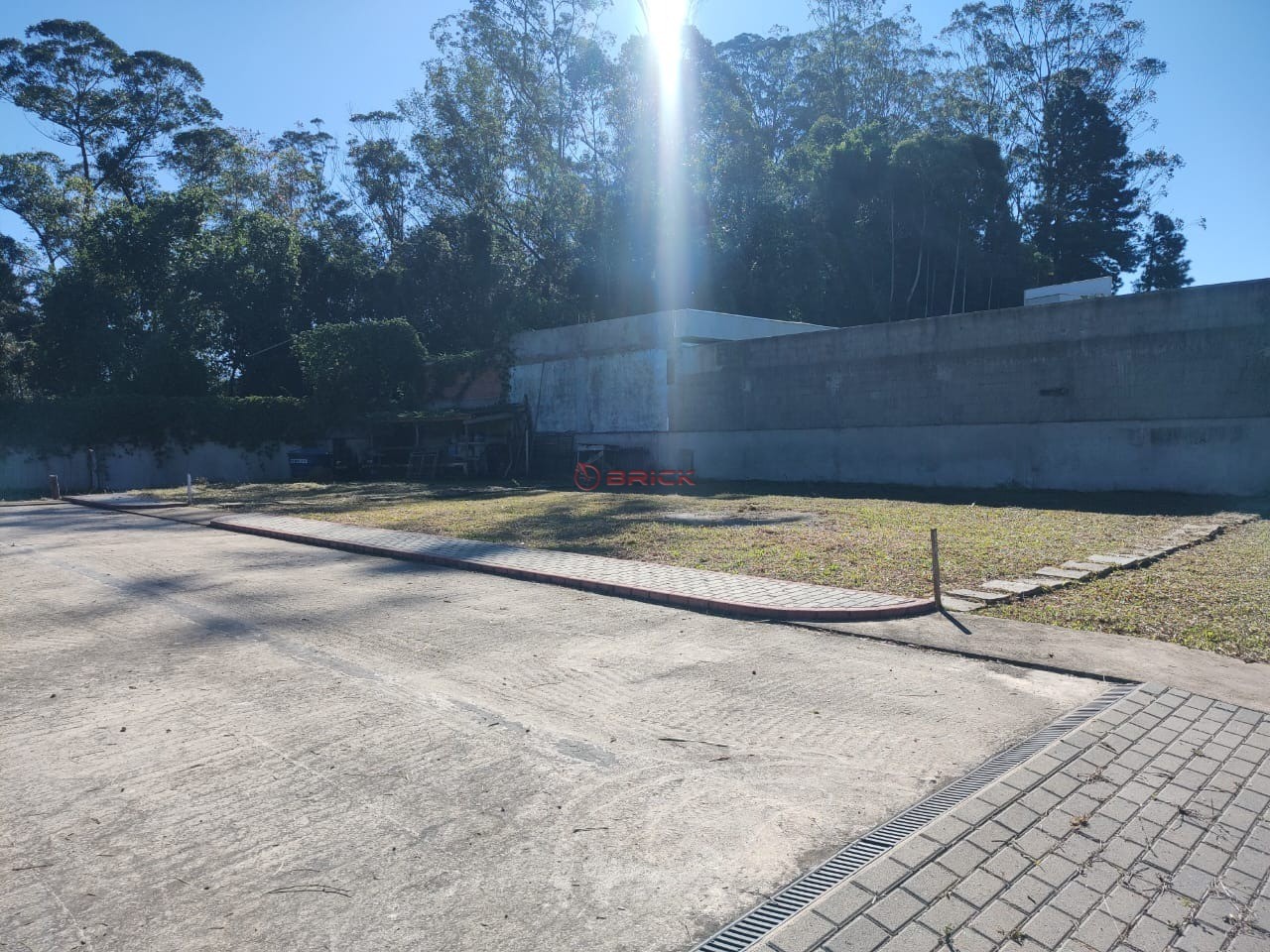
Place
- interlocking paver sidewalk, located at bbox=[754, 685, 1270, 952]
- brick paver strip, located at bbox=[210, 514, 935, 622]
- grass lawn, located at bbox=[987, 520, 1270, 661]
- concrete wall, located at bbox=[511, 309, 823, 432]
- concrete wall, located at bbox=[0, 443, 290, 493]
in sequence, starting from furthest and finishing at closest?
concrete wall, located at bbox=[0, 443, 290, 493] → concrete wall, located at bbox=[511, 309, 823, 432] → brick paver strip, located at bbox=[210, 514, 935, 622] → grass lawn, located at bbox=[987, 520, 1270, 661] → interlocking paver sidewalk, located at bbox=[754, 685, 1270, 952]

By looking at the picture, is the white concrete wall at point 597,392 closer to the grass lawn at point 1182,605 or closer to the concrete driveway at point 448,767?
the grass lawn at point 1182,605

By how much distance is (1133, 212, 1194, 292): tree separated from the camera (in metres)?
43.3

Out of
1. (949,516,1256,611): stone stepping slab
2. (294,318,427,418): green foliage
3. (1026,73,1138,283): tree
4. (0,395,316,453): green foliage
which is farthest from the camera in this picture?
(1026,73,1138,283): tree

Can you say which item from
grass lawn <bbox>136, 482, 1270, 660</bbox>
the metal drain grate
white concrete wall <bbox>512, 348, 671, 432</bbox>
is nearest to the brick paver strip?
grass lawn <bbox>136, 482, 1270, 660</bbox>

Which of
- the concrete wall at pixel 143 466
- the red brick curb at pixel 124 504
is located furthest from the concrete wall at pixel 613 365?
the red brick curb at pixel 124 504

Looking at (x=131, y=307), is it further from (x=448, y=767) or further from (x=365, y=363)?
(x=448, y=767)

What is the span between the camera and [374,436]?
113 feet

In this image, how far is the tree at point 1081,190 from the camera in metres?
41.2

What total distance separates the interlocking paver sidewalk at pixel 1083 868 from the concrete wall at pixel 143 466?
33821mm

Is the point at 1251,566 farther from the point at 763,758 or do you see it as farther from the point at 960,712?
the point at 763,758

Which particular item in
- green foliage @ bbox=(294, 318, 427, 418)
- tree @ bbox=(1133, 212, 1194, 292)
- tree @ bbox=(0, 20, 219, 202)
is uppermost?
tree @ bbox=(0, 20, 219, 202)

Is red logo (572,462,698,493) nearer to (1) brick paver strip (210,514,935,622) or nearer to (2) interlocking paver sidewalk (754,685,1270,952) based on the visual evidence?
(1) brick paver strip (210,514,935,622)

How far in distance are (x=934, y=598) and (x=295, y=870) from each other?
19.9ft

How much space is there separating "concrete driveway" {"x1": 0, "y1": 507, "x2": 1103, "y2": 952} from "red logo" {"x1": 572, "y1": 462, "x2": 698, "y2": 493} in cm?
1634
